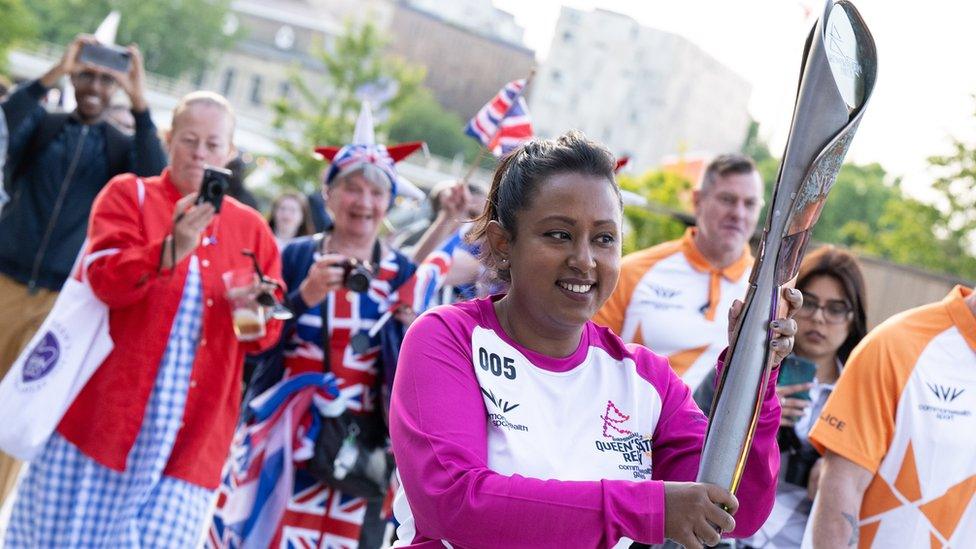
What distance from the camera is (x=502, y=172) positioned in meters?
3.27

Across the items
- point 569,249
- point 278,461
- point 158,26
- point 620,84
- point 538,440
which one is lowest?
point 278,461

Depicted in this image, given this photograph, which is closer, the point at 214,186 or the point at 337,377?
the point at 214,186

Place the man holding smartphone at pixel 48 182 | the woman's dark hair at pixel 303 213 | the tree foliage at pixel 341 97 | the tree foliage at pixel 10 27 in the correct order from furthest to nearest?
the tree foliage at pixel 10 27 → the tree foliage at pixel 341 97 → the woman's dark hair at pixel 303 213 → the man holding smartphone at pixel 48 182

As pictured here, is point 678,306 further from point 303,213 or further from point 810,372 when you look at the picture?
point 303,213

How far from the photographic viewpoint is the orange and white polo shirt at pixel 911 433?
167 inches

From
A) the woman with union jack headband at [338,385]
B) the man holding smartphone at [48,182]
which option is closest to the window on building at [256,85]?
the man holding smartphone at [48,182]

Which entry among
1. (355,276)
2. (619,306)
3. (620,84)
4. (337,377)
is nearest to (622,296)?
(619,306)

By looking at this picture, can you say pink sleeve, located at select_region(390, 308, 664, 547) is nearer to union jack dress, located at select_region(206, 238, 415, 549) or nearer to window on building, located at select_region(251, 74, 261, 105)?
union jack dress, located at select_region(206, 238, 415, 549)

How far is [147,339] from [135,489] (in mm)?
604

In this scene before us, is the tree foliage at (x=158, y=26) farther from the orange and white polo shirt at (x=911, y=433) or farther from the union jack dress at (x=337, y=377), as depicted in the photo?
the orange and white polo shirt at (x=911, y=433)

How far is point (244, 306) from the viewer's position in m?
5.40

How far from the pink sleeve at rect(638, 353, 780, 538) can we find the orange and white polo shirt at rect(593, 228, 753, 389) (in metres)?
2.66

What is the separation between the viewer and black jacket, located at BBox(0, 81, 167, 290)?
6.86m

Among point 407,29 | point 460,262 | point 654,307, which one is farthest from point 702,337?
point 407,29
